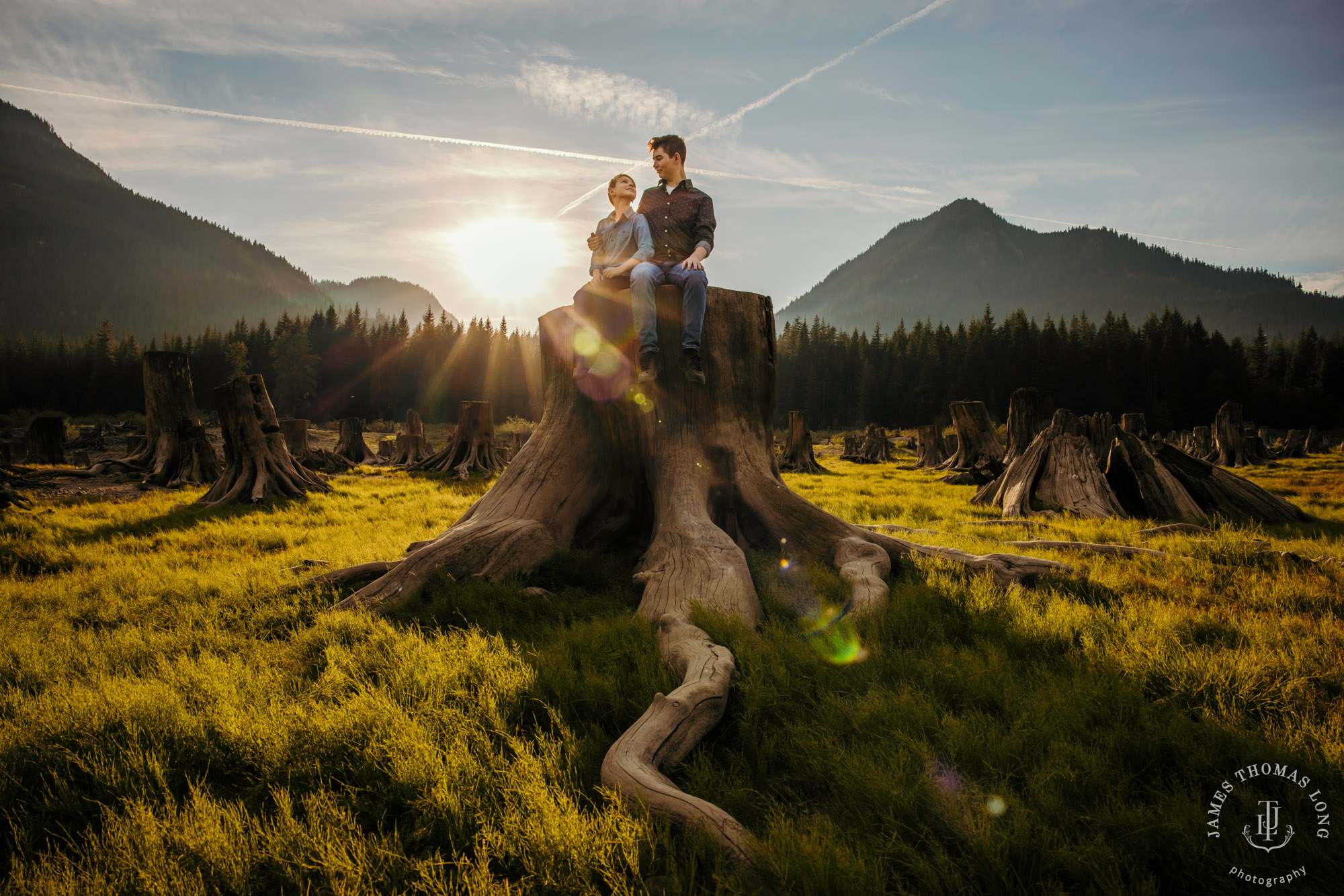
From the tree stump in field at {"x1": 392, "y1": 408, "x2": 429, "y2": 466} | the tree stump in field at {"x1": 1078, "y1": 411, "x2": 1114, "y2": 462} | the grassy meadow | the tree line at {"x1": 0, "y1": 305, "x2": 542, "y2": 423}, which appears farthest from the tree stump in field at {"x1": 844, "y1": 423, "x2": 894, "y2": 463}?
the tree line at {"x1": 0, "y1": 305, "x2": 542, "y2": 423}

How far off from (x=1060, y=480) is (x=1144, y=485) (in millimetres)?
950

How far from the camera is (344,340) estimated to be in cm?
8406

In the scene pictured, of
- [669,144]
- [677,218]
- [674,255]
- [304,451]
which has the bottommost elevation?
[304,451]

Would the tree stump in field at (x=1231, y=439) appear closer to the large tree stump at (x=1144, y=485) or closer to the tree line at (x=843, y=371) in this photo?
the large tree stump at (x=1144, y=485)

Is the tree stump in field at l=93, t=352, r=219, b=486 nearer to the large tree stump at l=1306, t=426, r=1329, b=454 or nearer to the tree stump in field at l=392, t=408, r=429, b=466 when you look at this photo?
the tree stump in field at l=392, t=408, r=429, b=466

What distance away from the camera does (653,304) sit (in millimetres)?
5113

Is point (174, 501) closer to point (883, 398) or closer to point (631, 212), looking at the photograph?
point (631, 212)

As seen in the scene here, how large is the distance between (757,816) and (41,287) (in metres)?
277

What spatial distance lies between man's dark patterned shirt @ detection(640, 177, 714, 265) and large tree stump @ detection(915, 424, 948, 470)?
55.0 feet

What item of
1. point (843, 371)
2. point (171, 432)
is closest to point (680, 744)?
point (171, 432)

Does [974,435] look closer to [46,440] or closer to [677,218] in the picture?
[677,218]

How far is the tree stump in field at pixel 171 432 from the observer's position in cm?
1195

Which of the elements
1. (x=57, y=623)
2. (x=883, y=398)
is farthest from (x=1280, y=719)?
(x=883, y=398)

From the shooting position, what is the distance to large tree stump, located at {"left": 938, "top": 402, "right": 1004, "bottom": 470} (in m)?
15.4
